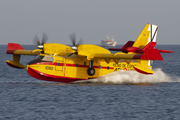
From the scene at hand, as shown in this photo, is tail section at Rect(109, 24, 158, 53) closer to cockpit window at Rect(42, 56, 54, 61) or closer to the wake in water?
the wake in water

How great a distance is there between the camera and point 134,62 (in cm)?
2878

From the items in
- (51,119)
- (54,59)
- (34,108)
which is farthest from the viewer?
(54,59)

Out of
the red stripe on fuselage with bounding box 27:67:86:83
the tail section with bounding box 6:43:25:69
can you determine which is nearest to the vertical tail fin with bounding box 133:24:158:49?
the red stripe on fuselage with bounding box 27:67:86:83

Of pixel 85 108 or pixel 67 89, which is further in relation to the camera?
pixel 67 89

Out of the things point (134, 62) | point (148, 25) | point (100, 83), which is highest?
point (148, 25)

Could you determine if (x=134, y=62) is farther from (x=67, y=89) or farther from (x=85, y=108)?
(x=85, y=108)

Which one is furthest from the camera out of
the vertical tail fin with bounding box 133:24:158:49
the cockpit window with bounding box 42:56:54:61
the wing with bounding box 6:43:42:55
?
the wing with bounding box 6:43:42:55

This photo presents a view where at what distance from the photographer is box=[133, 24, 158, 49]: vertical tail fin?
96.5 ft

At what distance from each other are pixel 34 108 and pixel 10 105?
174 cm

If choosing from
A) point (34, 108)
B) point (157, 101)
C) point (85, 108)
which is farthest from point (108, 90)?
point (34, 108)

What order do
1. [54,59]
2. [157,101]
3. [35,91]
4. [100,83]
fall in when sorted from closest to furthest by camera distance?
[157,101], [35,91], [54,59], [100,83]

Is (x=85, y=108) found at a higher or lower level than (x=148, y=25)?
lower

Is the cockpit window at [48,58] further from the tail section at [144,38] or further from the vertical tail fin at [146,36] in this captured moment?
the vertical tail fin at [146,36]

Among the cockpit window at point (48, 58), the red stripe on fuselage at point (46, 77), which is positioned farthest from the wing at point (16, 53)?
the red stripe on fuselage at point (46, 77)
